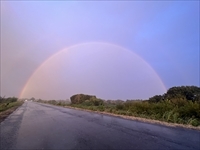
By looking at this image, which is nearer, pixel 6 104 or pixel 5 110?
pixel 5 110

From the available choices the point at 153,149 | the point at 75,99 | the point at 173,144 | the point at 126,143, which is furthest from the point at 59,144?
the point at 75,99

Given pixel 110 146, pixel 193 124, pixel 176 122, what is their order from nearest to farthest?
pixel 110 146 < pixel 193 124 < pixel 176 122

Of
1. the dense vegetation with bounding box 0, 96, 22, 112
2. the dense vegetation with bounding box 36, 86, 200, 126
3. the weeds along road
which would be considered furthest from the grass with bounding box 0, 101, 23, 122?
the dense vegetation with bounding box 36, 86, 200, 126

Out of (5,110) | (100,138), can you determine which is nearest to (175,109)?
(100,138)

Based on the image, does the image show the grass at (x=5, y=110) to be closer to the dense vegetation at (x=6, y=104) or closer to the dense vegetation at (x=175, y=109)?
the dense vegetation at (x=6, y=104)

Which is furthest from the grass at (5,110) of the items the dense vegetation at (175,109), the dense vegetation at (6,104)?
the dense vegetation at (175,109)

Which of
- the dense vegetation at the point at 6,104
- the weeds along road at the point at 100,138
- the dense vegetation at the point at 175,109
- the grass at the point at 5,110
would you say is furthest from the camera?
the dense vegetation at the point at 6,104

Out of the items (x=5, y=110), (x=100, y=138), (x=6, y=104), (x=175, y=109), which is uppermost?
(x=6, y=104)

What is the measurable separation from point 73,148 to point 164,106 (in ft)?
61.8

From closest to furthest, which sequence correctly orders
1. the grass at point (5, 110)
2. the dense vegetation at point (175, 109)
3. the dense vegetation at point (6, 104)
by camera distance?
the dense vegetation at point (175, 109) → the grass at point (5, 110) → the dense vegetation at point (6, 104)

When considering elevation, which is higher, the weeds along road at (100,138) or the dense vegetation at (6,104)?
the dense vegetation at (6,104)

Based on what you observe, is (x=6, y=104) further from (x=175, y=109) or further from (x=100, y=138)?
(x=100, y=138)

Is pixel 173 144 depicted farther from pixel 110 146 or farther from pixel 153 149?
pixel 110 146

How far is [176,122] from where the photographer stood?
60.8ft
